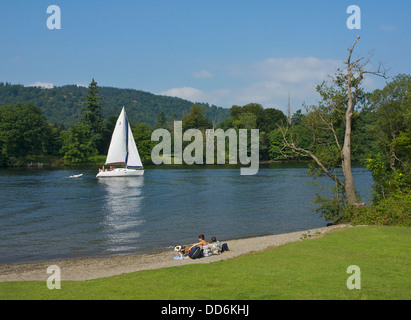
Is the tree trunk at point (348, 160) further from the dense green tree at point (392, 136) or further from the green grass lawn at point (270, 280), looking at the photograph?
the green grass lawn at point (270, 280)

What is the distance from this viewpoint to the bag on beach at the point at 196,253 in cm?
1986

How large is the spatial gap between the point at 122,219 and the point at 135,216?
1.78 metres

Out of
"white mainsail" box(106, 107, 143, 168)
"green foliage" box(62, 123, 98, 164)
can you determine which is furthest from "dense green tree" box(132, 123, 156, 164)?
"white mainsail" box(106, 107, 143, 168)

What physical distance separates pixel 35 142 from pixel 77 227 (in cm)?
8868

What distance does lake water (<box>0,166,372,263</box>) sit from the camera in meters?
26.2

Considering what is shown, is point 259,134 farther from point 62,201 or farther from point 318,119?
point 318,119

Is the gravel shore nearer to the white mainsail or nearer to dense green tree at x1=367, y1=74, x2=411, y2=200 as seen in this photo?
dense green tree at x1=367, y1=74, x2=411, y2=200

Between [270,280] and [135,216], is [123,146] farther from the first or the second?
[270,280]

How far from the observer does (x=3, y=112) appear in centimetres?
11388

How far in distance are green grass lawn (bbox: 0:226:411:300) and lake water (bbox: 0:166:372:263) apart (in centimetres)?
1029

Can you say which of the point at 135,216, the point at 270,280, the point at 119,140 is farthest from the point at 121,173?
the point at 270,280

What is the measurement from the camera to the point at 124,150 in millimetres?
84188

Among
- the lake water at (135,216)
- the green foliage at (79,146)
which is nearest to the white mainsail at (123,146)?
the lake water at (135,216)
